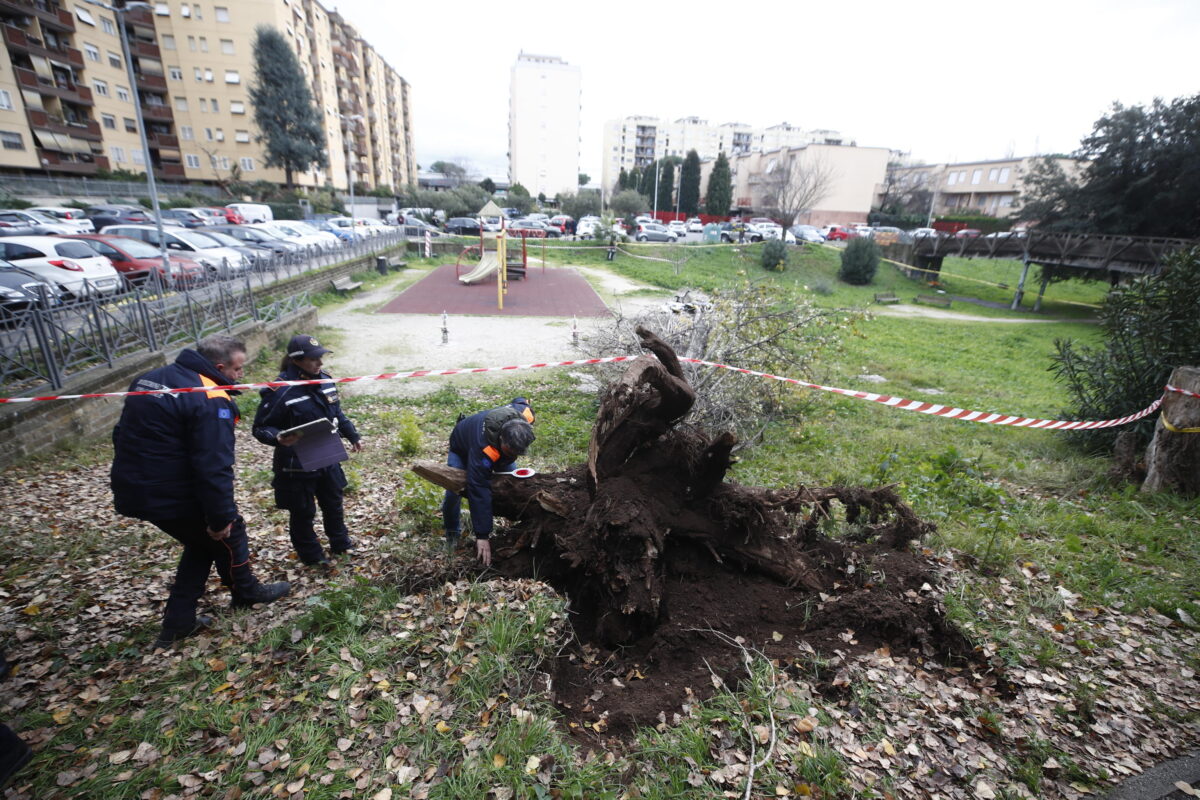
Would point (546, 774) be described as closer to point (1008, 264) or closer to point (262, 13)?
point (1008, 264)

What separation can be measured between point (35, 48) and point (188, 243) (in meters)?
30.4

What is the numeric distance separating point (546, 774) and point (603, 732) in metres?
0.43

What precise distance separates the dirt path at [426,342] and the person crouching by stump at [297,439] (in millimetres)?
5567

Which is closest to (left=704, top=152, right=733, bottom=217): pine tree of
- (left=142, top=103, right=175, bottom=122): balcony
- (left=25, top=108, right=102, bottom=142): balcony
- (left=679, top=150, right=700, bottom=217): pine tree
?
(left=679, top=150, right=700, bottom=217): pine tree

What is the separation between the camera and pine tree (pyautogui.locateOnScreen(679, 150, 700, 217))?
60.6 meters

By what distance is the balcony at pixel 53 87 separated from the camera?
31391mm

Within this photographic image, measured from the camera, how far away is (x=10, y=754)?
98.1 inches

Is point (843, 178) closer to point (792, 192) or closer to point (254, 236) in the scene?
point (792, 192)

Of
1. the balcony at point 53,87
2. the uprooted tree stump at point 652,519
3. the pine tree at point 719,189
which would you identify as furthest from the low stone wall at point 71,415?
the pine tree at point 719,189

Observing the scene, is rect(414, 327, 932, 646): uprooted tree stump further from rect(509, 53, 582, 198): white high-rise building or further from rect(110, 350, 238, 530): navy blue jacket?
rect(509, 53, 582, 198): white high-rise building

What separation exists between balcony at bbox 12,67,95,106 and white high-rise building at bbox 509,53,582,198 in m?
54.7

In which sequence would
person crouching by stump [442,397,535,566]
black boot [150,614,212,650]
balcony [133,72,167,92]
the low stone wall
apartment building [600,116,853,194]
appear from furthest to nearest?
apartment building [600,116,853,194] < balcony [133,72,167,92] < the low stone wall < person crouching by stump [442,397,535,566] < black boot [150,614,212,650]

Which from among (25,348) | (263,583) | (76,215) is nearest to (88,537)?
(263,583)

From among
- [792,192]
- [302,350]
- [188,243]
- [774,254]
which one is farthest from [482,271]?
[792,192]
